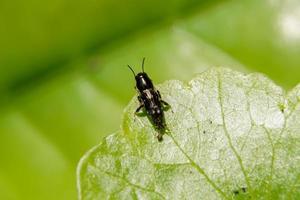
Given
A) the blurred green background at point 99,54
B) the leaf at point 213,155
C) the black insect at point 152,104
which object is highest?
the blurred green background at point 99,54

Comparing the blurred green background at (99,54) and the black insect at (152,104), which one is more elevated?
the blurred green background at (99,54)

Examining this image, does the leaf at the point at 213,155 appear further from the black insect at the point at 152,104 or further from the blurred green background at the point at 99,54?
the blurred green background at the point at 99,54

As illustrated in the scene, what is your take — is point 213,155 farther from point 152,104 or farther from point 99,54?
point 99,54

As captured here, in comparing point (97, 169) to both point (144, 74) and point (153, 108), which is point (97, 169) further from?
point (144, 74)

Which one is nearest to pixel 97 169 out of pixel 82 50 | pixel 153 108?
pixel 153 108

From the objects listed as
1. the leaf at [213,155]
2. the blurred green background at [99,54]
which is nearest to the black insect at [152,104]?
the leaf at [213,155]

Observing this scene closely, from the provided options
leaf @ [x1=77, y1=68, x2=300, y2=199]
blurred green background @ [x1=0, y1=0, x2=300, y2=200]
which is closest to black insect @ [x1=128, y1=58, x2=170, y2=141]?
leaf @ [x1=77, y1=68, x2=300, y2=199]

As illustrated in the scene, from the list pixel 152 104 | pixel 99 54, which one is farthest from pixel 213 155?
pixel 99 54
